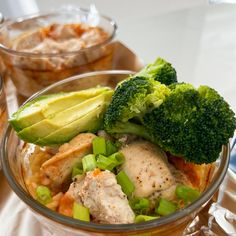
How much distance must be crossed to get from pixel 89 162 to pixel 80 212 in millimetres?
77

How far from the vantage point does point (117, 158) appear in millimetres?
655

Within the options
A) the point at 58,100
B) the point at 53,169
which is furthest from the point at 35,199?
the point at 58,100

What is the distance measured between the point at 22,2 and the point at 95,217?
47.6 inches

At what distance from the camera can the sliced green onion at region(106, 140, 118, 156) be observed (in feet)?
2.20

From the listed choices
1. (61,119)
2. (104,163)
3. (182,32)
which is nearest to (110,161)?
(104,163)

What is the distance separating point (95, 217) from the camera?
620 mm

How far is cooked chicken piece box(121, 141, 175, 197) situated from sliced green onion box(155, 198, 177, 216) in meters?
0.02

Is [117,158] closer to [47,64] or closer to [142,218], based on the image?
[142,218]

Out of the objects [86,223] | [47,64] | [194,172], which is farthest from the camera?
[47,64]

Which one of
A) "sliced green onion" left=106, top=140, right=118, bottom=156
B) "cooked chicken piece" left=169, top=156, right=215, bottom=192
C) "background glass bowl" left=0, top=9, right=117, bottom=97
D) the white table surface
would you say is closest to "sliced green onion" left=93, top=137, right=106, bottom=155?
"sliced green onion" left=106, top=140, right=118, bottom=156

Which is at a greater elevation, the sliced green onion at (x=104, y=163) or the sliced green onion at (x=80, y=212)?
the sliced green onion at (x=104, y=163)

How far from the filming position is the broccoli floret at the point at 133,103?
652 mm

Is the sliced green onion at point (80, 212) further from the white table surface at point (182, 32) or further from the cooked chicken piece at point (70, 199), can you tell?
the white table surface at point (182, 32)

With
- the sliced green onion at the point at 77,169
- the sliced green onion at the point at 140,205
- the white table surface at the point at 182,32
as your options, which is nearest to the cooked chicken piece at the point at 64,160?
the sliced green onion at the point at 77,169
